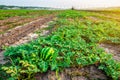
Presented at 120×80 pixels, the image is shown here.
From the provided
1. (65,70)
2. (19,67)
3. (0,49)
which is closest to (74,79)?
(65,70)

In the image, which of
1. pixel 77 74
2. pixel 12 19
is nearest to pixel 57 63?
pixel 77 74

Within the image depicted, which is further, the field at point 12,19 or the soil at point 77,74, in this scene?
the field at point 12,19

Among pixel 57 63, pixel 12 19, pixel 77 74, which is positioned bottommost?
pixel 12 19

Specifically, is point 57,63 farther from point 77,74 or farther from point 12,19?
point 12,19

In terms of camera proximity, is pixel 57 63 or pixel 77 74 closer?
pixel 57 63

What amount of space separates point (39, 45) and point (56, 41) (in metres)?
0.77

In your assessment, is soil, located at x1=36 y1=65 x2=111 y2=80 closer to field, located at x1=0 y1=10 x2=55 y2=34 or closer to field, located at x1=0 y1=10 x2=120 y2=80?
field, located at x1=0 y1=10 x2=120 y2=80

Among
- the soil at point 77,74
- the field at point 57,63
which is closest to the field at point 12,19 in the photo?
the field at point 57,63

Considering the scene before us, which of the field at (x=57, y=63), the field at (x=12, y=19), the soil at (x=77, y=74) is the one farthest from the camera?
the field at (x=12, y=19)

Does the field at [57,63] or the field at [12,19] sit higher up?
the field at [57,63]

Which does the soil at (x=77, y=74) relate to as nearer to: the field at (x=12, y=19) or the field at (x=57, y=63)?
the field at (x=57, y=63)

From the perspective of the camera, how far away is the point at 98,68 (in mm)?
7156

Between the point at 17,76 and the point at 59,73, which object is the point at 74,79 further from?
the point at 17,76

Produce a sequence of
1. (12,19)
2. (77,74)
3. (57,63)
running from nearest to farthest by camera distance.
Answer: (57,63)
(77,74)
(12,19)
